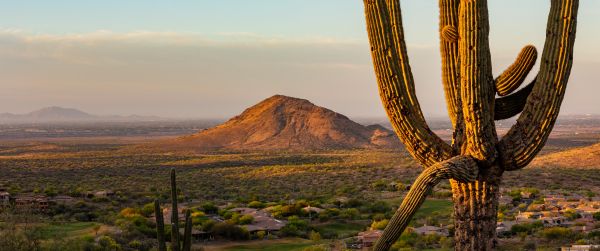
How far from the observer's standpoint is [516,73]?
9359 millimetres

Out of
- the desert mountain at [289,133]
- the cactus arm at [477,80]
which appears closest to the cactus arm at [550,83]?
the cactus arm at [477,80]

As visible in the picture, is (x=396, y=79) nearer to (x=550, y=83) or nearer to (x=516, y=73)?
(x=516, y=73)

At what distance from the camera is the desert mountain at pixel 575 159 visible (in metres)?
61.3

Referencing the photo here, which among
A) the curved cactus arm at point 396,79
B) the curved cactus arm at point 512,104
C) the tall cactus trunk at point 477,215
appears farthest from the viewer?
the curved cactus arm at point 512,104

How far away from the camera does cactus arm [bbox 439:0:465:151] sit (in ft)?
30.6

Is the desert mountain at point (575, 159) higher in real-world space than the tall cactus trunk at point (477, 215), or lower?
lower

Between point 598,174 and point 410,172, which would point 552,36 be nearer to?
point 598,174

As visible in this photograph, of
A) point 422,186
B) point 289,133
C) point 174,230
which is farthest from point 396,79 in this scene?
point 289,133

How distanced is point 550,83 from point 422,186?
2418 mm

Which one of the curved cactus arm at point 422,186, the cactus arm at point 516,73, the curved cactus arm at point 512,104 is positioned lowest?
the curved cactus arm at point 422,186

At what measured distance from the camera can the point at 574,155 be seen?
65.8 m

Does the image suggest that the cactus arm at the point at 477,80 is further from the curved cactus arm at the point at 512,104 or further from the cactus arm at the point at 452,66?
the curved cactus arm at the point at 512,104

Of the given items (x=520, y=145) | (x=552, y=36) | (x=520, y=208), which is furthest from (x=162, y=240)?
(x=520, y=208)

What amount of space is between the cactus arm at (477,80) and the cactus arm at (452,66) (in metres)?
0.31
